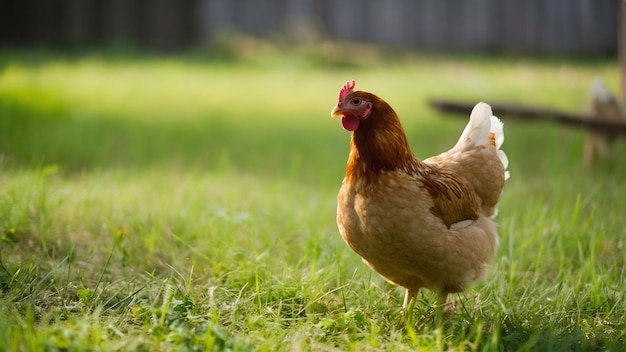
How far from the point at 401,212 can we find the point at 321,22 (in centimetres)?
1203

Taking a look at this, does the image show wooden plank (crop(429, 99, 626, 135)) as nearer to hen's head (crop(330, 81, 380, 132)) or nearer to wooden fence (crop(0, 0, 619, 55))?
hen's head (crop(330, 81, 380, 132))

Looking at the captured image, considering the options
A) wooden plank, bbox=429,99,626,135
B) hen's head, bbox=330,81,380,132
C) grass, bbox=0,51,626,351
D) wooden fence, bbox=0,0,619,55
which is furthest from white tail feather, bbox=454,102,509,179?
wooden fence, bbox=0,0,619,55

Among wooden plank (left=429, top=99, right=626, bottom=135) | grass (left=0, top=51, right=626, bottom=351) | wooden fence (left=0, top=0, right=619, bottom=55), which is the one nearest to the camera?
grass (left=0, top=51, right=626, bottom=351)

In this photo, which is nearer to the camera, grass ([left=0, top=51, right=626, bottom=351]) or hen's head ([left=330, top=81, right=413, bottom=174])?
grass ([left=0, top=51, right=626, bottom=351])

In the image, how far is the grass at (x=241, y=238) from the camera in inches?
121

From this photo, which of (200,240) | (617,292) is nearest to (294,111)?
(200,240)

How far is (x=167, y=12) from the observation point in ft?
46.1

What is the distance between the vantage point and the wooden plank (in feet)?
18.9

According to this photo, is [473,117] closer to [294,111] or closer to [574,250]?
[574,250]

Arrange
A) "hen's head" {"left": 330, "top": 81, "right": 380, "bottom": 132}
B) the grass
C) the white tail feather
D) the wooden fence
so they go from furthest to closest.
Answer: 1. the wooden fence
2. the white tail feather
3. "hen's head" {"left": 330, "top": 81, "right": 380, "bottom": 132}
4. the grass

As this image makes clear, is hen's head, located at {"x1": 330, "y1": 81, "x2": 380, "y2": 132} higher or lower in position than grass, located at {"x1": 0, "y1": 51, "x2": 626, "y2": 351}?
higher

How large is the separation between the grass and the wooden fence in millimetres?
5493

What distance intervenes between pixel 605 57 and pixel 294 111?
6.54 metres

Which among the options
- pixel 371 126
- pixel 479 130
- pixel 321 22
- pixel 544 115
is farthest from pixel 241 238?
pixel 321 22
